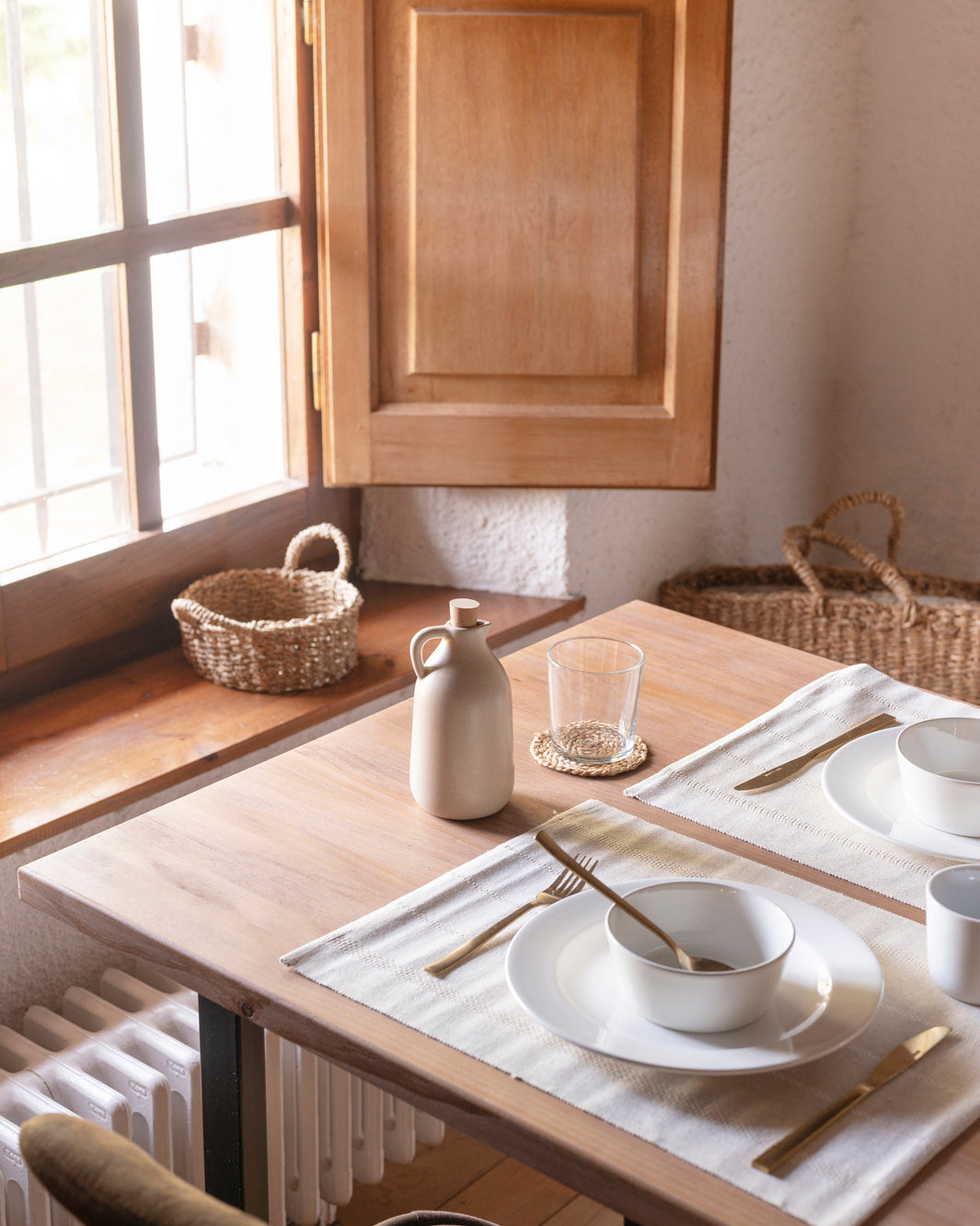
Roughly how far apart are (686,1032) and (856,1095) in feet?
0.37

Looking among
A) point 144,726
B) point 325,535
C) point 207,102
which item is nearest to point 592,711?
point 144,726

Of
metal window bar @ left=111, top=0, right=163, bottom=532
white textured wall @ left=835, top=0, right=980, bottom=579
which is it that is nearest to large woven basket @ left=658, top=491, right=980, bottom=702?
white textured wall @ left=835, top=0, right=980, bottom=579

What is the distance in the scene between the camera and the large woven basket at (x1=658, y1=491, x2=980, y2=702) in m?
2.36

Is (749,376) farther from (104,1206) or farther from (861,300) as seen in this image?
(104,1206)

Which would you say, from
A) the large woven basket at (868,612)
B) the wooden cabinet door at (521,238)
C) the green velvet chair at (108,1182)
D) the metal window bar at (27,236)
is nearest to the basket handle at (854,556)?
the large woven basket at (868,612)

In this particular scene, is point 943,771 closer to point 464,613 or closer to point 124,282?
point 464,613

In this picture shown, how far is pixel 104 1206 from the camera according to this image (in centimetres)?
65

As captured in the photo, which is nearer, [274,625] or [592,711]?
[592,711]

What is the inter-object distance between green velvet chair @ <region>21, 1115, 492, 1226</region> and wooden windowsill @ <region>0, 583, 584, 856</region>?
3.27ft

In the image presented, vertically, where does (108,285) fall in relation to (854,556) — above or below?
above

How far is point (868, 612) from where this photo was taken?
7.88 ft

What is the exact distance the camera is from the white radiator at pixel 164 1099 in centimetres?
146

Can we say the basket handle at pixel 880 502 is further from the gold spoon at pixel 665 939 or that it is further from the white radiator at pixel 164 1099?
the gold spoon at pixel 665 939

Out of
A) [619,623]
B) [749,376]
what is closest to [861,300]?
[749,376]
